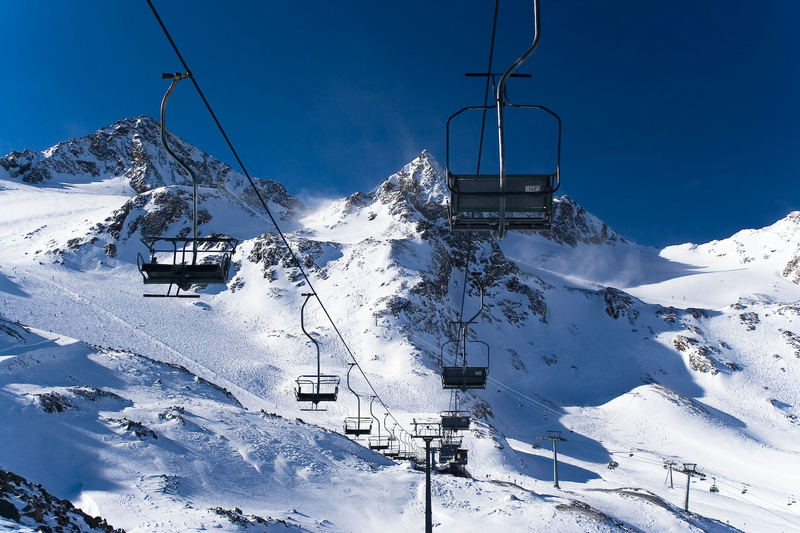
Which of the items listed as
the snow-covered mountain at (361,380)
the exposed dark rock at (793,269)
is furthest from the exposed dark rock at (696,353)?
the exposed dark rock at (793,269)

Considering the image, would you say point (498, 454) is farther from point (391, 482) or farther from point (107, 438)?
point (107, 438)

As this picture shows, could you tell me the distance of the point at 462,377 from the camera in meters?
18.5

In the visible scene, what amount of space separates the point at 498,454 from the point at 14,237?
107373 mm

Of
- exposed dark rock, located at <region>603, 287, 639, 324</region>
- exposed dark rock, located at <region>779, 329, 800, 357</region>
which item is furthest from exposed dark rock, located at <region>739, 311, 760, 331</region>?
exposed dark rock, located at <region>603, 287, 639, 324</region>

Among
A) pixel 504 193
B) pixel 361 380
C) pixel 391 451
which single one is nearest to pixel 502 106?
pixel 504 193

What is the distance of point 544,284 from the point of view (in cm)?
11812

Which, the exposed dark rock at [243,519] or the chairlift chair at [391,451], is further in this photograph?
the chairlift chair at [391,451]

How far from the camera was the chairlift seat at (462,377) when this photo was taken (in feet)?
60.8

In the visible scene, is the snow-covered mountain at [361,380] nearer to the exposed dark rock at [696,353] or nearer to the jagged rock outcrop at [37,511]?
the exposed dark rock at [696,353]

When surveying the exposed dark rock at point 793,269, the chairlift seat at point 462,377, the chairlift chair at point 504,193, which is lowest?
the chairlift seat at point 462,377

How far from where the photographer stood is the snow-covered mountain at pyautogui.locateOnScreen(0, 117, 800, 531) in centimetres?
2522

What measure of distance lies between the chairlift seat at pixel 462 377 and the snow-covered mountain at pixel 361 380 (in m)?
8.49

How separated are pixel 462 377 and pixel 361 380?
172ft

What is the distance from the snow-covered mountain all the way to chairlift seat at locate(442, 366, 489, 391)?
8492 mm
